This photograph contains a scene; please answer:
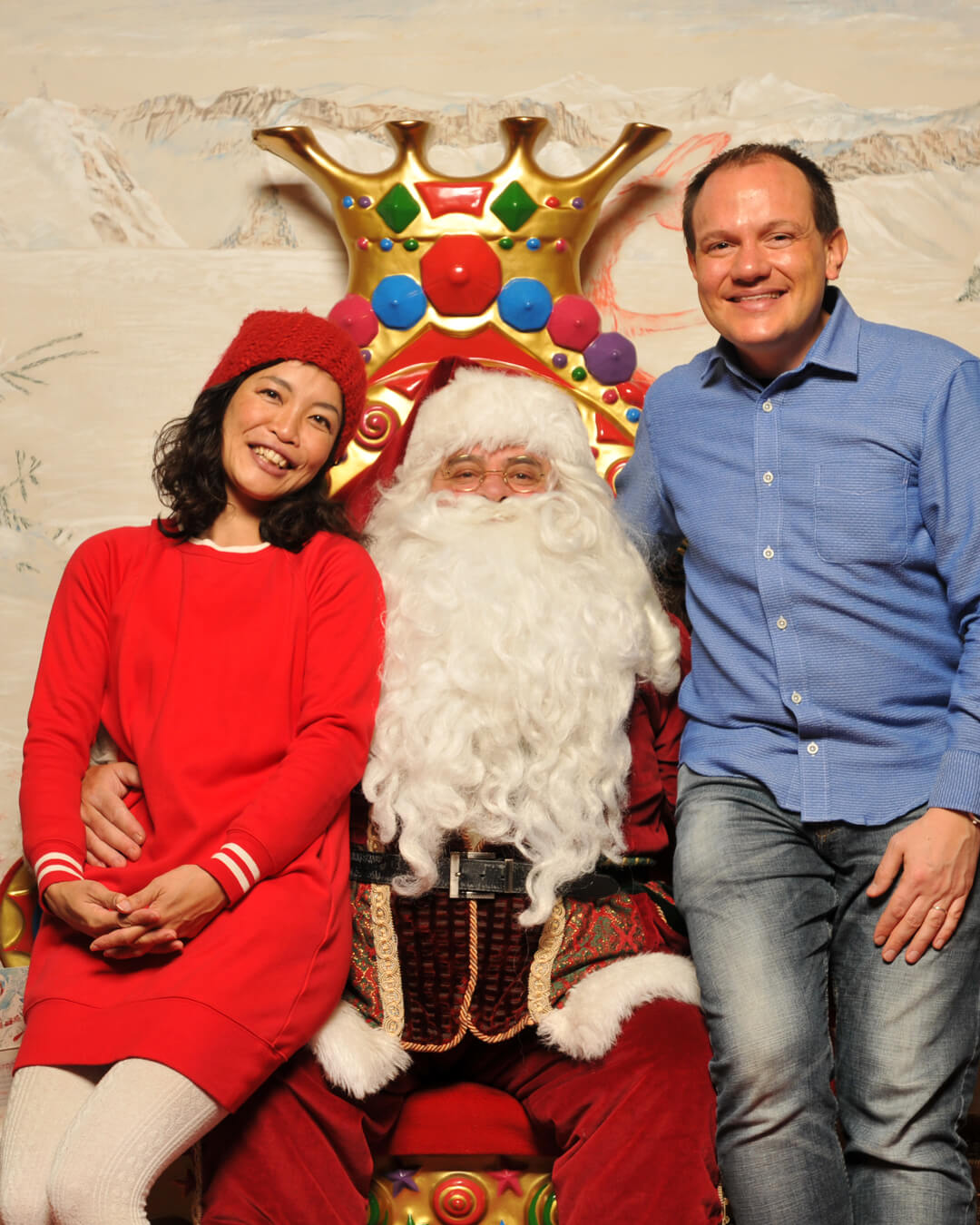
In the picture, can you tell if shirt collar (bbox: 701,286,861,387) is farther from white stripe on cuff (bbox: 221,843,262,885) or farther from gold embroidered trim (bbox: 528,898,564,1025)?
white stripe on cuff (bbox: 221,843,262,885)

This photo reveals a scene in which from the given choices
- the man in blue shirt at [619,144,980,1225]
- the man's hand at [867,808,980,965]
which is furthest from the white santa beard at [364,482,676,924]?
the man's hand at [867,808,980,965]

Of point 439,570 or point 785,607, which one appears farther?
point 439,570

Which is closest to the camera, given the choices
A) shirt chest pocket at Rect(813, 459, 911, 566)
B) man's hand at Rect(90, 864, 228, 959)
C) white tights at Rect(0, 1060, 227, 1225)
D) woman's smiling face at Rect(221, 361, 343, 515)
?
white tights at Rect(0, 1060, 227, 1225)

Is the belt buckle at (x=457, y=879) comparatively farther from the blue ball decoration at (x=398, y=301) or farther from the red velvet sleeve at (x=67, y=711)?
the blue ball decoration at (x=398, y=301)

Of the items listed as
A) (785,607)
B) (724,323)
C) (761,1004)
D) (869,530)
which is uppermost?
(724,323)

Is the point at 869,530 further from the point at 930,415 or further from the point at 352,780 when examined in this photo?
the point at 352,780

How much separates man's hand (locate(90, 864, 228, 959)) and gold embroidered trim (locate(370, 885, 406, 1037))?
0.30m

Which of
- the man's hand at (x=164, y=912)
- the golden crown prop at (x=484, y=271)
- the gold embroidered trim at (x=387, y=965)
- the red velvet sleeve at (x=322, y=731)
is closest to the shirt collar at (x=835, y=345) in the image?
the golden crown prop at (x=484, y=271)

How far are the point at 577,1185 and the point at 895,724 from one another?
0.84 metres

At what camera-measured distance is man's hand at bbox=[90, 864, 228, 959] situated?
1.69m

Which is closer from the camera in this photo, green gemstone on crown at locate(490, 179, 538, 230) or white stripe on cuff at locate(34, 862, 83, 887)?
white stripe on cuff at locate(34, 862, 83, 887)

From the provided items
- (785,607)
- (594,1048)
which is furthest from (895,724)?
(594,1048)

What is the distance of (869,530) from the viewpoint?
6.24ft

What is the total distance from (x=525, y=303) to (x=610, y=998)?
1.39 metres
